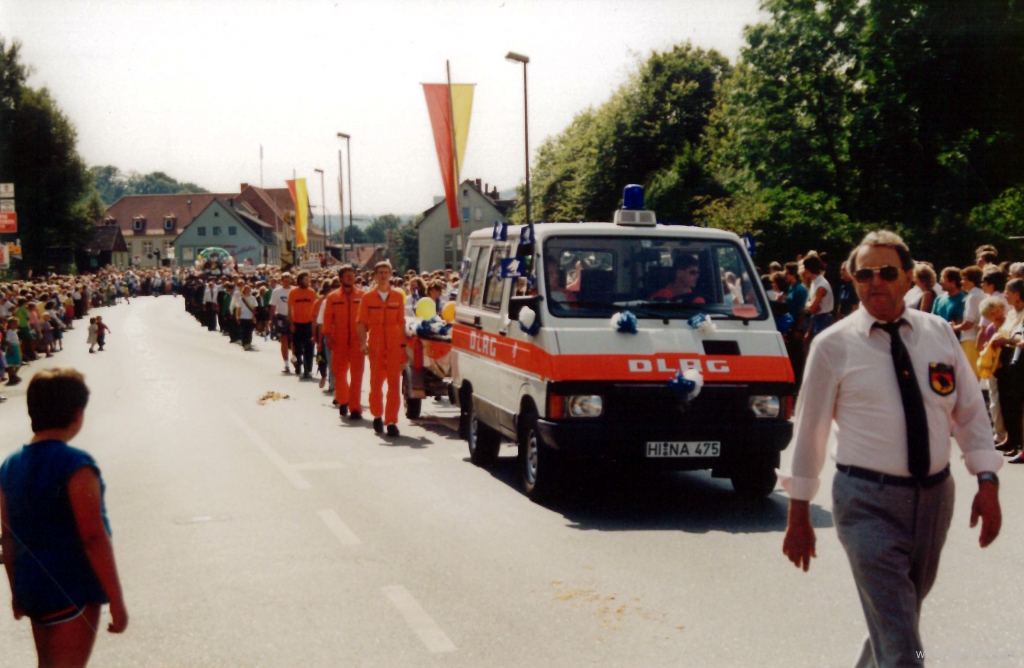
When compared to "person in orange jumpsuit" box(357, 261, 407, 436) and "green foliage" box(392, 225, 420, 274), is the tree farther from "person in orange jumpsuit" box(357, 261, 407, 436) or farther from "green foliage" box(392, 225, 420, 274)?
"green foliage" box(392, 225, 420, 274)

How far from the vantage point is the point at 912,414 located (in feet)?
13.2

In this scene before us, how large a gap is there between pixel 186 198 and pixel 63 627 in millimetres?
154187

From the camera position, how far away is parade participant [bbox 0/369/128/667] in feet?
12.3

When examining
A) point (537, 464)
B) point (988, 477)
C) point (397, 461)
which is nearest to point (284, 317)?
point (397, 461)

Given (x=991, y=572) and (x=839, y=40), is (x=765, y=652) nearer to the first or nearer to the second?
(x=991, y=572)

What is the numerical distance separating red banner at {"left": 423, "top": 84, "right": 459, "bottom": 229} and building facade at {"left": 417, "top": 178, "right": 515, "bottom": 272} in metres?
97.3

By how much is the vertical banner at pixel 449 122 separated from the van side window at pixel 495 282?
1264 cm

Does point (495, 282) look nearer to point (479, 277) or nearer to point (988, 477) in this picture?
point (479, 277)

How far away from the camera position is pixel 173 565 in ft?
24.1

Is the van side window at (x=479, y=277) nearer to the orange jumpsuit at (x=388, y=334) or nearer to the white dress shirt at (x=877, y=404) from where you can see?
the orange jumpsuit at (x=388, y=334)

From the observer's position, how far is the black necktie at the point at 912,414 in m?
4.01

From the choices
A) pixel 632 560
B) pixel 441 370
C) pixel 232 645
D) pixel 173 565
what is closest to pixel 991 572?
pixel 632 560

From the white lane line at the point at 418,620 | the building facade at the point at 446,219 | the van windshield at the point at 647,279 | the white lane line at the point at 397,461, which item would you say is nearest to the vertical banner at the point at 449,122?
the white lane line at the point at 397,461

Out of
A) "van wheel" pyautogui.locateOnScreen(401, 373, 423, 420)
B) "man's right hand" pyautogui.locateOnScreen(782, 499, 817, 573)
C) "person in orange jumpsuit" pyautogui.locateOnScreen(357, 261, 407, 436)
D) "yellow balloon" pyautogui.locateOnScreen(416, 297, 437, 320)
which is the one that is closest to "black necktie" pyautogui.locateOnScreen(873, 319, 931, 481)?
"man's right hand" pyautogui.locateOnScreen(782, 499, 817, 573)
